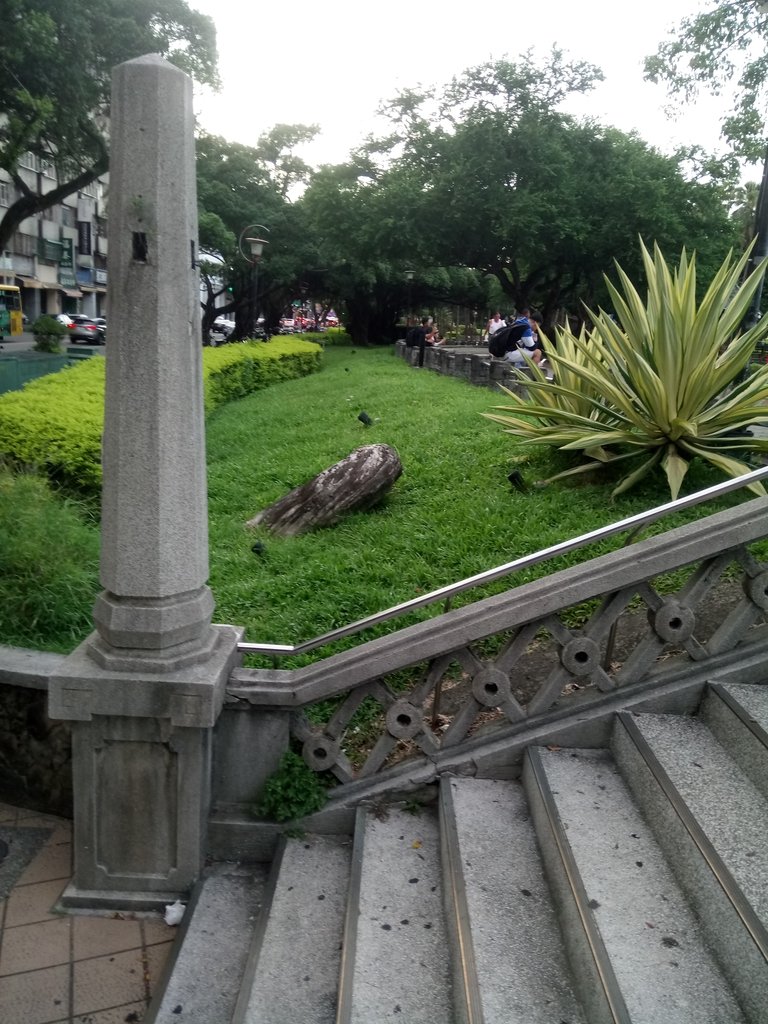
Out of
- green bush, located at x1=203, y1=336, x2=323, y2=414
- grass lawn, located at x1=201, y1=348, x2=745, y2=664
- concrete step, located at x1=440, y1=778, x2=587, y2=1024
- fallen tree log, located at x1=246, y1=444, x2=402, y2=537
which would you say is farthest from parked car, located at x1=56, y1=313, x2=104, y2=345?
concrete step, located at x1=440, y1=778, x2=587, y2=1024

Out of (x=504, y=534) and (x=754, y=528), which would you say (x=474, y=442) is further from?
(x=754, y=528)

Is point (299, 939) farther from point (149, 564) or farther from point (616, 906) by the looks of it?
point (149, 564)

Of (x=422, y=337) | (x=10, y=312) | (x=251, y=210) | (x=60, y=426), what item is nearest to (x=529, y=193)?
(x=422, y=337)

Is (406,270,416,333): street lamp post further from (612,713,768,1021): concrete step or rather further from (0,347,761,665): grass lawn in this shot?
(612,713,768,1021): concrete step

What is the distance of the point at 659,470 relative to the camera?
18.7 ft

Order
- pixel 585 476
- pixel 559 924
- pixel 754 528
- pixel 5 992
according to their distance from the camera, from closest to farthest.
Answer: pixel 559 924 < pixel 5 992 < pixel 754 528 < pixel 585 476

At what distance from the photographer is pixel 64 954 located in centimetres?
302

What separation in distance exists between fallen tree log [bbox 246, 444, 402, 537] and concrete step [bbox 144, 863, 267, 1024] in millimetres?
3227

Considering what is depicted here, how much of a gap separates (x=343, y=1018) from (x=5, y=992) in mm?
1284

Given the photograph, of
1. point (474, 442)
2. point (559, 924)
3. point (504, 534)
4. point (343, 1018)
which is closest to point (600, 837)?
point (559, 924)

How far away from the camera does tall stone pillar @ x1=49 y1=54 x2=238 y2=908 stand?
9.61ft

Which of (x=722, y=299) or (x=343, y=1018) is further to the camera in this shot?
(x=722, y=299)

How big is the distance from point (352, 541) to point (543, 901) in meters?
3.37

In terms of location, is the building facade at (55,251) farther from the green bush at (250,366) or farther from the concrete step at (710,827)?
the concrete step at (710,827)
